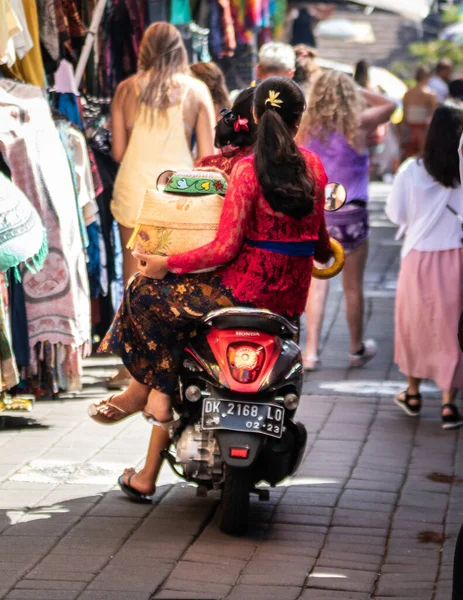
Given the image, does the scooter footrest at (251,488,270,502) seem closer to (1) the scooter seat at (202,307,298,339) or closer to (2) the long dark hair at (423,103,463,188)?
(1) the scooter seat at (202,307,298,339)

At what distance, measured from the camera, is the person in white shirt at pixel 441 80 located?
2206 centimetres

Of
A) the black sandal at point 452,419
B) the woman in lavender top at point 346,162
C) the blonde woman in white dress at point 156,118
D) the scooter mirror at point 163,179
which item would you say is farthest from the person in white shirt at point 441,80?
the scooter mirror at point 163,179

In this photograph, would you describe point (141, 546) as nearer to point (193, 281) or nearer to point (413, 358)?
point (193, 281)

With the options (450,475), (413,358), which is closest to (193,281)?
(450,475)

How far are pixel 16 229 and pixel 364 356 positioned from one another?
3945mm

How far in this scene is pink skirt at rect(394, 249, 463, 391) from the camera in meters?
7.73

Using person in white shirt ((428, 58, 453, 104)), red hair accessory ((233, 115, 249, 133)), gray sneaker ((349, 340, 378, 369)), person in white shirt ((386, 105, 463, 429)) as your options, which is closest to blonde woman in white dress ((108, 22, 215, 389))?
person in white shirt ((386, 105, 463, 429))

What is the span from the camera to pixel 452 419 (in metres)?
7.64

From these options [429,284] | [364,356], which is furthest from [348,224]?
[429,284]

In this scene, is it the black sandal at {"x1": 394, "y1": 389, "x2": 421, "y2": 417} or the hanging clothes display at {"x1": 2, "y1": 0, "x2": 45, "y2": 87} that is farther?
the black sandal at {"x1": 394, "y1": 389, "x2": 421, "y2": 417}

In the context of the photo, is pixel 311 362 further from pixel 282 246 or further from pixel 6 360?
pixel 282 246

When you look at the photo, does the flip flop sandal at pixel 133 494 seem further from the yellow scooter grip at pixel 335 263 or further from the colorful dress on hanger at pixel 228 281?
the yellow scooter grip at pixel 335 263

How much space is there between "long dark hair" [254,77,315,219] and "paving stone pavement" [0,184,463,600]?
138cm

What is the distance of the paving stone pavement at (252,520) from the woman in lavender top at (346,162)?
1.34 m
